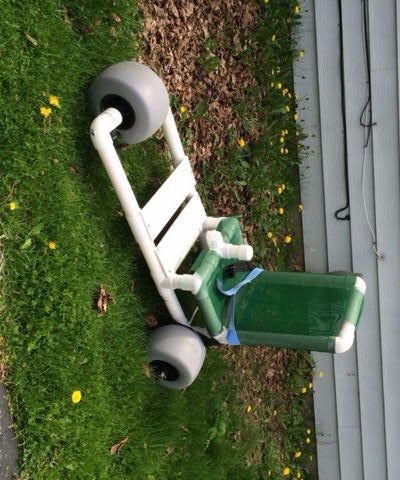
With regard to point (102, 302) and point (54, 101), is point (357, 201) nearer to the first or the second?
point (102, 302)

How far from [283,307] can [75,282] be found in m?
1.05

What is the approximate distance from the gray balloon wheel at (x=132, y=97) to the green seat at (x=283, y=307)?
673 millimetres

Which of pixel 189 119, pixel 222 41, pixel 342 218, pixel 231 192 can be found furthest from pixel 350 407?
pixel 222 41

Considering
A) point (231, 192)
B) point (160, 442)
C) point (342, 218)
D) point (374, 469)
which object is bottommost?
point (374, 469)

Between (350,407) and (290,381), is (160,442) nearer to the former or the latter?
(290,381)

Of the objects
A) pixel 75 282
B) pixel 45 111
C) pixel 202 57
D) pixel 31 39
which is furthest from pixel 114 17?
pixel 75 282

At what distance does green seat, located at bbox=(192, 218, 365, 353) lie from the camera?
2.70 meters

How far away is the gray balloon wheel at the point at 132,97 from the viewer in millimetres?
2459

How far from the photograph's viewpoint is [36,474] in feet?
7.49

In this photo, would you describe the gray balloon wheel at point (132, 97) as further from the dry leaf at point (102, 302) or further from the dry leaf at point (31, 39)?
the dry leaf at point (102, 302)

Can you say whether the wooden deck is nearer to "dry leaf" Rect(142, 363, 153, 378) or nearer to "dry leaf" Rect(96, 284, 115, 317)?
"dry leaf" Rect(142, 363, 153, 378)

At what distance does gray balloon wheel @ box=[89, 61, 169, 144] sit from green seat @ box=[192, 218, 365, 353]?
0.67 meters

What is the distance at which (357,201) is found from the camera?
4301mm

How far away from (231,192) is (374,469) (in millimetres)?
2338
